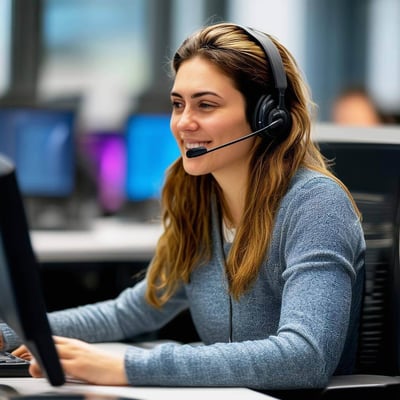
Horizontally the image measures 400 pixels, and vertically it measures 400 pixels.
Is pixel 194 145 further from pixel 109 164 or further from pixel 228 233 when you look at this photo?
pixel 109 164

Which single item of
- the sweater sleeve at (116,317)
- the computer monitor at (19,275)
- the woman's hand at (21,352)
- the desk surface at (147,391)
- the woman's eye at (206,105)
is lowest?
the sweater sleeve at (116,317)

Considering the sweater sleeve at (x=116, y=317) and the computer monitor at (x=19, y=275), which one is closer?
the computer monitor at (x=19, y=275)

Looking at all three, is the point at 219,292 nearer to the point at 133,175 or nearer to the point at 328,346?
the point at 328,346

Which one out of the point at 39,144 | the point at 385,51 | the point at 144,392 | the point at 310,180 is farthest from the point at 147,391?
the point at 385,51

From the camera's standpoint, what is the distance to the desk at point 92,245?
133 inches

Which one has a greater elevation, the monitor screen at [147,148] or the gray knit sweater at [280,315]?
the gray knit sweater at [280,315]

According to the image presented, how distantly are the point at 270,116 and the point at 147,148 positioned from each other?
2.45 m

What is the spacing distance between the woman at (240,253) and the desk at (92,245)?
1.36 m

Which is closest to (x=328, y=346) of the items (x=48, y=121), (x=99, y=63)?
(x=48, y=121)

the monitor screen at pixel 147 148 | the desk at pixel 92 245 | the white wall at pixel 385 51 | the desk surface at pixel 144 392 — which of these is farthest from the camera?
the white wall at pixel 385 51

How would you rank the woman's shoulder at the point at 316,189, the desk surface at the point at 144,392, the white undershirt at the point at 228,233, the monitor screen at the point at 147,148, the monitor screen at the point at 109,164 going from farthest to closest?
1. the monitor screen at the point at 109,164
2. the monitor screen at the point at 147,148
3. the white undershirt at the point at 228,233
4. the woman's shoulder at the point at 316,189
5. the desk surface at the point at 144,392

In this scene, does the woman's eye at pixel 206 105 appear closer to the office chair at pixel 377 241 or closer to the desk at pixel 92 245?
the office chair at pixel 377 241

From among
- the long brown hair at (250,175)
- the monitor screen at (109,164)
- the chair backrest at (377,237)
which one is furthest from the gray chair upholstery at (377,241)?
the monitor screen at (109,164)

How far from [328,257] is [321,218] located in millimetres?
73
